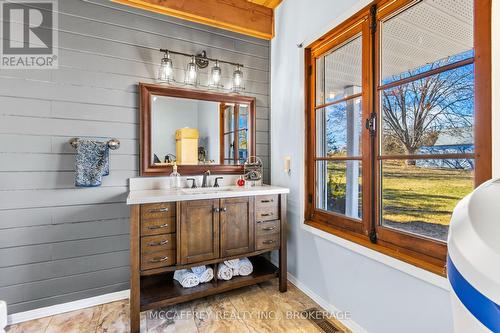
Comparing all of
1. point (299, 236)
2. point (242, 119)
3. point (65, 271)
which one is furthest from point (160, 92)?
point (299, 236)

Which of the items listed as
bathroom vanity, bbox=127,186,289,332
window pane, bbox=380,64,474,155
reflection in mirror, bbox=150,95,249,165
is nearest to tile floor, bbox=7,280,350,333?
bathroom vanity, bbox=127,186,289,332

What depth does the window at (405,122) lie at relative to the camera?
1225mm

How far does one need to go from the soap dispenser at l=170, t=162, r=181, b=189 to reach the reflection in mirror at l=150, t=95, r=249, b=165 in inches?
3.8

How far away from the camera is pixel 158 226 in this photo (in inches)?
71.4

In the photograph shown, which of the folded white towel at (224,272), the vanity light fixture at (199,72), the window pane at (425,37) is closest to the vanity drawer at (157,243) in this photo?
the folded white towel at (224,272)

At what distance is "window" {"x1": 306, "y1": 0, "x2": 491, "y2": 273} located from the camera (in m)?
1.22

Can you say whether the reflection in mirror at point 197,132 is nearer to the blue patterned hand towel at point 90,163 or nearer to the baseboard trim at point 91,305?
the blue patterned hand towel at point 90,163

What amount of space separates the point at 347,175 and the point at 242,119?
125 cm

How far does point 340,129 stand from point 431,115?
662 millimetres

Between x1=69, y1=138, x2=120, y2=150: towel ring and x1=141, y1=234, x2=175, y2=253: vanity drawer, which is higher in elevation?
x1=69, y1=138, x2=120, y2=150: towel ring

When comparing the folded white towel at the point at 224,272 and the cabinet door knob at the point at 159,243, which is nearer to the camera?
the cabinet door knob at the point at 159,243

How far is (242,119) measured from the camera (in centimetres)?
268

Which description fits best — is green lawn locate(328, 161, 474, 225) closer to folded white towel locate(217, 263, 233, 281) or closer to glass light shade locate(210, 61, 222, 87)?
folded white towel locate(217, 263, 233, 281)

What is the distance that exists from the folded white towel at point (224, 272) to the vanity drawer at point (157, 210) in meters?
0.68
